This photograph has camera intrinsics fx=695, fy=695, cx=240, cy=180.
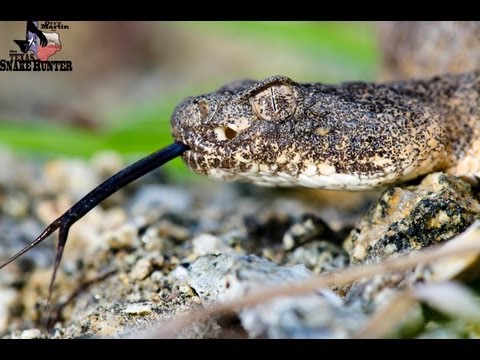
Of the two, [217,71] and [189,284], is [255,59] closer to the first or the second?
[217,71]

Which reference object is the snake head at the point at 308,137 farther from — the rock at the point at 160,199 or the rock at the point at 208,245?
the rock at the point at 160,199

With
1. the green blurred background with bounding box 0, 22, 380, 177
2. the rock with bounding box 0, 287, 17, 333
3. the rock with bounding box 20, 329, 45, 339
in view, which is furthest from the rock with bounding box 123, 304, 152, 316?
the green blurred background with bounding box 0, 22, 380, 177

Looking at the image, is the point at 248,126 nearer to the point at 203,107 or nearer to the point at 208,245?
the point at 203,107

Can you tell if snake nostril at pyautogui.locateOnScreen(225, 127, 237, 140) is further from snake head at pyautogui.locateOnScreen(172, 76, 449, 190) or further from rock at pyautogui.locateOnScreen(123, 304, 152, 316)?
rock at pyautogui.locateOnScreen(123, 304, 152, 316)

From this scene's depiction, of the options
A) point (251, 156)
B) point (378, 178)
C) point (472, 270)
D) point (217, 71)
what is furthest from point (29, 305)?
point (217, 71)

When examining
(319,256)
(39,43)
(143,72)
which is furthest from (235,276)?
(143,72)

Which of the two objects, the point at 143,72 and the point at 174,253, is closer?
the point at 174,253

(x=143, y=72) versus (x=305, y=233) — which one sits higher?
(x=143, y=72)
